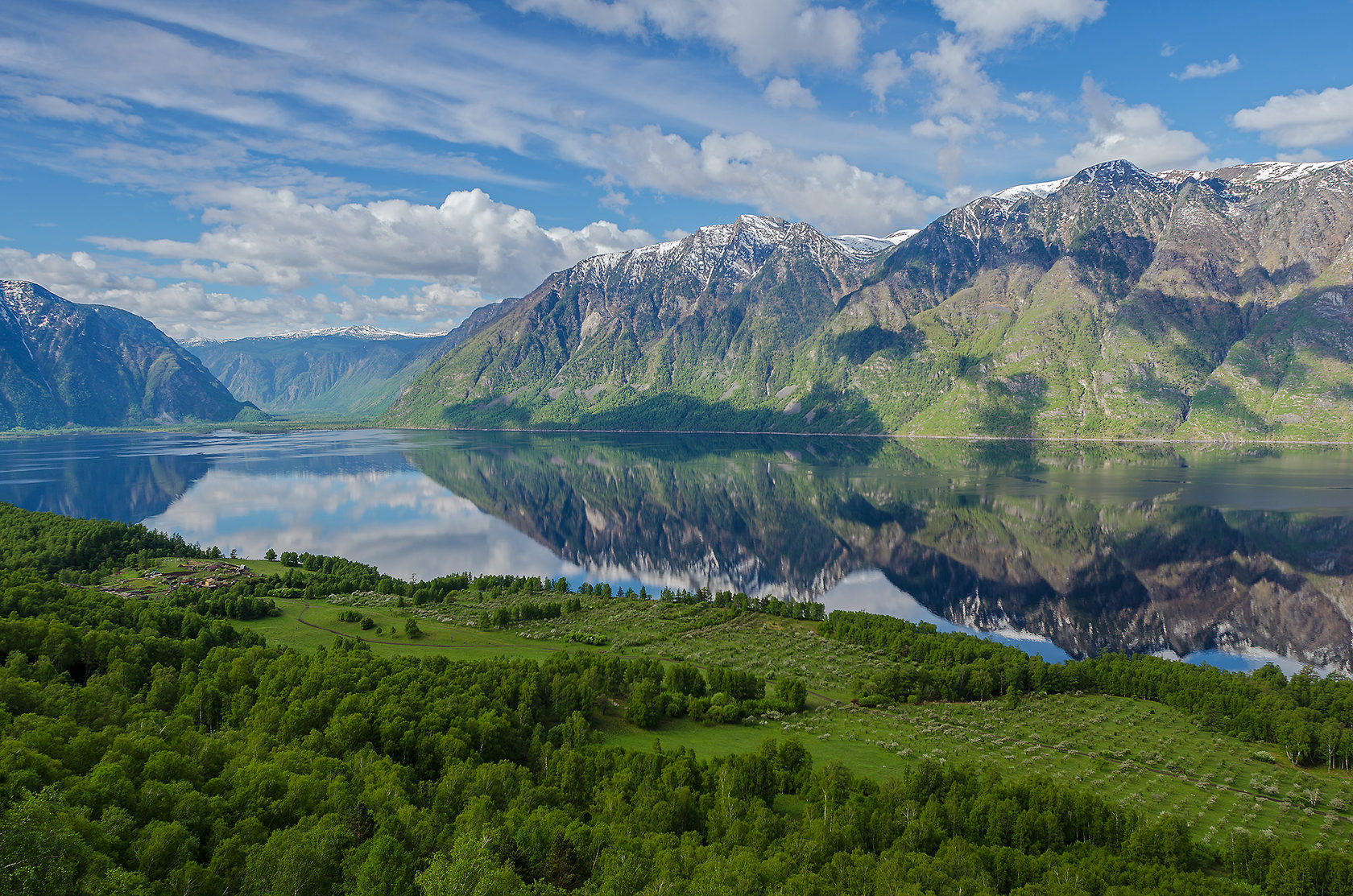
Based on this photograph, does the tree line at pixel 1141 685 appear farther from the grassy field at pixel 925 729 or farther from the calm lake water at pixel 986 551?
the calm lake water at pixel 986 551

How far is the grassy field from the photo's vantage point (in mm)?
56656

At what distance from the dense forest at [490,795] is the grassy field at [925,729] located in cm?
381

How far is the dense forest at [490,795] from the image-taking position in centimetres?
3712

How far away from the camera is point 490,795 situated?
4894cm

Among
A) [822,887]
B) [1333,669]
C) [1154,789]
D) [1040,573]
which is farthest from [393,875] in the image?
[1040,573]

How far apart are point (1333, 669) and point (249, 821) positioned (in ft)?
374

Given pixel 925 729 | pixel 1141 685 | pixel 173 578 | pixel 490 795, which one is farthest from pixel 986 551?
→ pixel 173 578

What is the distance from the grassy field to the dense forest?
3.81 meters

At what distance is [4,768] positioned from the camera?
3956 centimetres

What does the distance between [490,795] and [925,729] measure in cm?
4456

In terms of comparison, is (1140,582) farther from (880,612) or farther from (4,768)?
(4,768)

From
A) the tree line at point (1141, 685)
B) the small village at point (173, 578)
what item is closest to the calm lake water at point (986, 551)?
the tree line at point (1141, 685)

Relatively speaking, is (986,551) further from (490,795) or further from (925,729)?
(490,795)

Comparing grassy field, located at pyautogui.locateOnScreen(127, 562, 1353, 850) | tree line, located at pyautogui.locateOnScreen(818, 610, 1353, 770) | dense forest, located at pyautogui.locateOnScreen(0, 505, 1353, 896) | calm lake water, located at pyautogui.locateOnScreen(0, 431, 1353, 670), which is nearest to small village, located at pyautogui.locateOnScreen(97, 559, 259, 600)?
grassy field, located at pyautogui.locateOnScreen(127, 562, 1353, 850)
